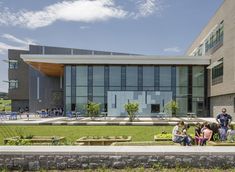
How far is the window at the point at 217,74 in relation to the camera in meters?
36.9

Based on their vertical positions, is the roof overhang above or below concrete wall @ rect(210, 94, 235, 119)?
above

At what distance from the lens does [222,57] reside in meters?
36.2

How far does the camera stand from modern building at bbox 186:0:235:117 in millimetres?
32750

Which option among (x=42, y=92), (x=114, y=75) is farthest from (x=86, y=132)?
(x=42, y=92)

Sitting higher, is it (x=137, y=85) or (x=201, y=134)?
(x=137, y=85)

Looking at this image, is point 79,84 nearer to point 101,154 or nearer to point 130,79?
point 130,79

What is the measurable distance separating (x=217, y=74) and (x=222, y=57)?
311 cm

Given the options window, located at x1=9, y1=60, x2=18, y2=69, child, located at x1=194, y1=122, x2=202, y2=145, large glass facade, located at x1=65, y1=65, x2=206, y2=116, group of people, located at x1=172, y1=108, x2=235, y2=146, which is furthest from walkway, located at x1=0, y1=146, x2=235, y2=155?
window, located at x1=9, y1=60, x2=18, y2=69

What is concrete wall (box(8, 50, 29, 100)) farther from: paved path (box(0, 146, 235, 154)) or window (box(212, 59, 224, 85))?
paved path (box(0, 146, 235, 154))

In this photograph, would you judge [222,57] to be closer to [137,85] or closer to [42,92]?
[137,85]

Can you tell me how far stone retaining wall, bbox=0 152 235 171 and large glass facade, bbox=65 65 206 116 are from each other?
33.6 m

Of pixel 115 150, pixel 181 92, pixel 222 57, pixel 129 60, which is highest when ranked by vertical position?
pixel 129 60

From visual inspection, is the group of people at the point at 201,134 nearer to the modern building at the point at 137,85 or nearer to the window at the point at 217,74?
the window at the point at 217,74

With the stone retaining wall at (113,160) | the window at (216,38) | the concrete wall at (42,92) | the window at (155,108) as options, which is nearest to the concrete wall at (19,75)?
the concrete wall at (42,92)
